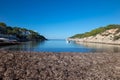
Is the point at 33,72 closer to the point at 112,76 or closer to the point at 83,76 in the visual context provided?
the point at 83,76

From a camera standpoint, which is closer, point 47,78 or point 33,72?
point 47,78

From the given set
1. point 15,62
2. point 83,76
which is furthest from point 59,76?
point 15,62

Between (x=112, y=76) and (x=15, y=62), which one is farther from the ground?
(x=15, y=62)

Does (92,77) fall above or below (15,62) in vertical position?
below

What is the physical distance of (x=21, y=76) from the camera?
1379 cm

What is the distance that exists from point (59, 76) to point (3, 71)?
4.59 metres

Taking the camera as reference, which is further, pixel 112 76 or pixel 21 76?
pixel 112 76

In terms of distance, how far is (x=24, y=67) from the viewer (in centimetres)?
1609

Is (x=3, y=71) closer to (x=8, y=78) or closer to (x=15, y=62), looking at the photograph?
(x=8, y=78)

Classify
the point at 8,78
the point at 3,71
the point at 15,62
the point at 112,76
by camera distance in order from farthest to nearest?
1. the point at 15,62
2. the point at 112,76
3. the point at 3,71
4. the point at 8,78

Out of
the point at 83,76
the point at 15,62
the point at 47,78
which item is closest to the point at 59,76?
the point at 47,78

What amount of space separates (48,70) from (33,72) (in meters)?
1.55

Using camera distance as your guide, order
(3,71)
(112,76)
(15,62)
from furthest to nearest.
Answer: (15,62), (112,76), (3,71)

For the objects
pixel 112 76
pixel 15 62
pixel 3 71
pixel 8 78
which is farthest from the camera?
pixel 15 62
